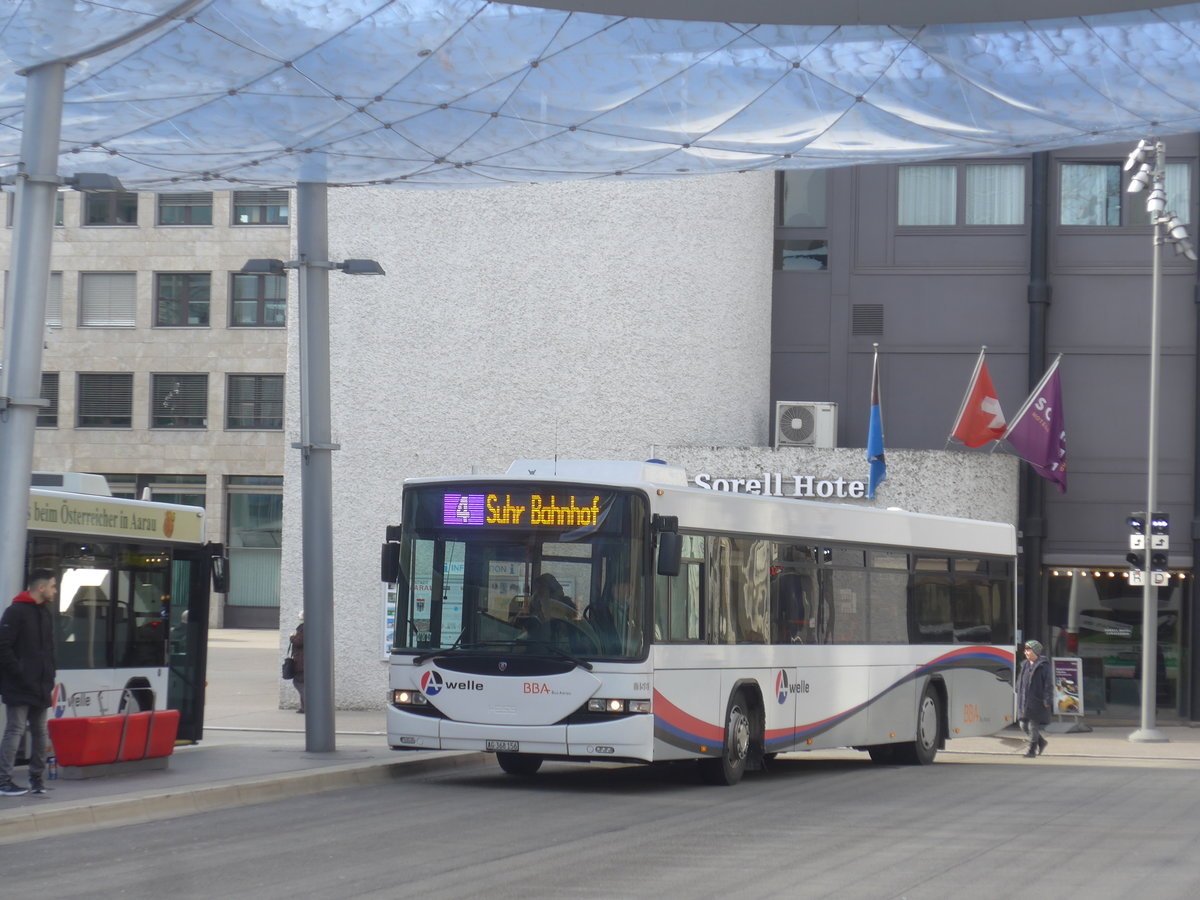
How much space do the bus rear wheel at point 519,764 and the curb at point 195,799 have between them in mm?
961

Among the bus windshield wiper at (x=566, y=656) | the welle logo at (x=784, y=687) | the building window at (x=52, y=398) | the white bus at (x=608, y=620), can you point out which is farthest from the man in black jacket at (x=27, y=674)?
the building window at (x=52, y=398)

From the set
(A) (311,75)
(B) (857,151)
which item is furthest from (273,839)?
(B) (857,151)

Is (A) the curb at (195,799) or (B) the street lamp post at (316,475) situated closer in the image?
(A) the curb at (195,799)

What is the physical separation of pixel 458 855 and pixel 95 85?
8169 mm

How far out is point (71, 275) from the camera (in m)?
58.2

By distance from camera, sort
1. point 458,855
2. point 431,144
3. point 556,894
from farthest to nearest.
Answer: point 431,144
point 458,855
point 556,894

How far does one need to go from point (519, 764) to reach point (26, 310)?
6.84m

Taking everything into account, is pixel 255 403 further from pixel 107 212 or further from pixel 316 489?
pixel 316 489

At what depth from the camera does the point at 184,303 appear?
5784 centimetres

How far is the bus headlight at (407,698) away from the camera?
51.3 feet

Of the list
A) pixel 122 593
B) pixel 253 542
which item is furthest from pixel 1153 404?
pixel 253 542

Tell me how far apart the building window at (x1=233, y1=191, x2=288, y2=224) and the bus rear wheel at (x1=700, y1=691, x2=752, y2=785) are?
43958mm

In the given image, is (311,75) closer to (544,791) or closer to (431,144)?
(431,144)

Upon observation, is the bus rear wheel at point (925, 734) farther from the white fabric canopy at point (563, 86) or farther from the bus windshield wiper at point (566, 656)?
the white fabric canopy at point (563, 86)
